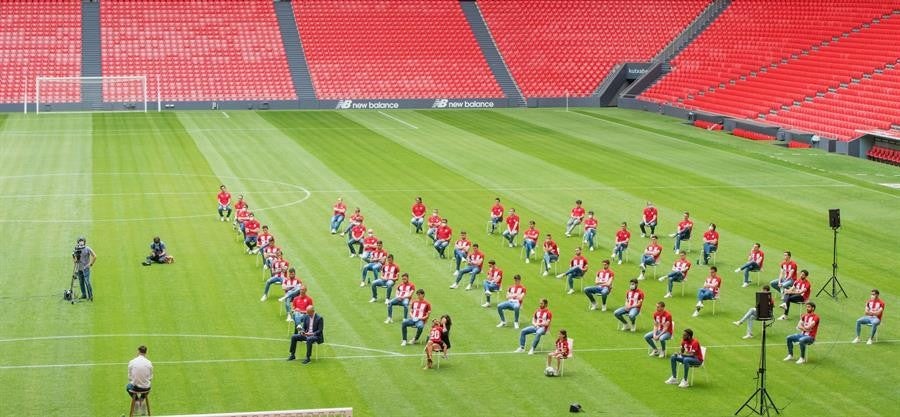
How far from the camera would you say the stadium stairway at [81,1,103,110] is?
287 feet

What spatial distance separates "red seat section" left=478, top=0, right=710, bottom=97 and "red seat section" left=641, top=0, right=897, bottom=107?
491 centimetres

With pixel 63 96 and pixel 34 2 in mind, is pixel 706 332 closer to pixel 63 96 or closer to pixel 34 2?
pixel 63 96

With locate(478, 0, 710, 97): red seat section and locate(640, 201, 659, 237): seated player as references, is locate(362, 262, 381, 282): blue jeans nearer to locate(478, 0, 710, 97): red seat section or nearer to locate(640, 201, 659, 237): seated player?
locate(640, 201, 659, 237): seated player

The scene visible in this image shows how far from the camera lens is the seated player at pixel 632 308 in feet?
107

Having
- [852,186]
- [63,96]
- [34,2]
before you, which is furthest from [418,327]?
[34,2]

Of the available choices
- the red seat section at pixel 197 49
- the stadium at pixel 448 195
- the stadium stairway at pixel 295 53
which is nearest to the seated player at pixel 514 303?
the stadium at pixel 448 195

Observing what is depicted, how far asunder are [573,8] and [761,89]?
26.8 m

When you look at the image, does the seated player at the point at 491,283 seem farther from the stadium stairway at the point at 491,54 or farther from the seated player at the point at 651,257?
the stadium stairway at the point at 491,54

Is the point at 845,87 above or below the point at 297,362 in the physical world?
above

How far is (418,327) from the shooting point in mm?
31500

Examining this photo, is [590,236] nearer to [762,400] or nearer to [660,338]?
[660,338]

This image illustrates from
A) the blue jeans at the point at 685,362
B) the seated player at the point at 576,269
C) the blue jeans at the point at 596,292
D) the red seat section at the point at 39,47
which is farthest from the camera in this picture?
the red seat section at the point at 39,47

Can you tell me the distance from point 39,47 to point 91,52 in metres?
3.59

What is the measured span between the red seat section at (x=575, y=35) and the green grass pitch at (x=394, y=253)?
17.2m
